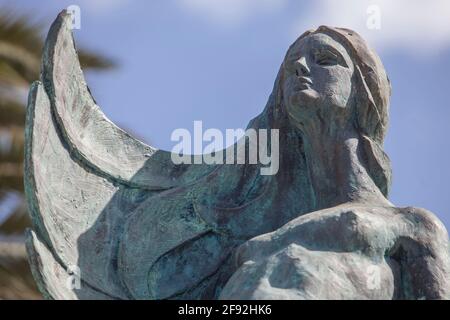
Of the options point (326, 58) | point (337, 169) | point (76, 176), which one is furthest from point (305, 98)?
point (76, 176)

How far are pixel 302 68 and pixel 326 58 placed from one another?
0.52 ft

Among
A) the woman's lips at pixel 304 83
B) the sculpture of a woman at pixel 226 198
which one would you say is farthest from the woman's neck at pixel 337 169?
the woman's lips at pixel 304 83

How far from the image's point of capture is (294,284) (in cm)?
779

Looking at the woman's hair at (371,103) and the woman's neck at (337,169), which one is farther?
the woman's hair at (371,103)

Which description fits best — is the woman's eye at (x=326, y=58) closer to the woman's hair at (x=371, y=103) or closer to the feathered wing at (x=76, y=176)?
the woman's hair at (x=371, y=103)

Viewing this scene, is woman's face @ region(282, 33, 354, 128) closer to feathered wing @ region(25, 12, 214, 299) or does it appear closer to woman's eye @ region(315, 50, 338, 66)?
woman's eye @ region(315, 50, 338, 66)

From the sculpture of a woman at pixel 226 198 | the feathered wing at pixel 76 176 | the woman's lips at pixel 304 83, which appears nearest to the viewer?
the sculpture of a woman at pixel 226 198

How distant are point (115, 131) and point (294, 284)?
1875 millimetres

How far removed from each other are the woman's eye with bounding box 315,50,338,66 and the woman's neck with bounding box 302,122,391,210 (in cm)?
36

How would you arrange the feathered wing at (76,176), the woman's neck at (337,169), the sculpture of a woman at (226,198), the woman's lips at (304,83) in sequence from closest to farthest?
the sculpture of a woman at (226,198) → the feathered wing at (76,176) → the woman's neck at (337,169) → the woman's lips at (304,83)

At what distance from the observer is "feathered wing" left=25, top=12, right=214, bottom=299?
329 inches

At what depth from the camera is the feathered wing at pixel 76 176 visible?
8.37m

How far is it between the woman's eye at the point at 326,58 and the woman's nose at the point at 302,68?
0.08 meters
